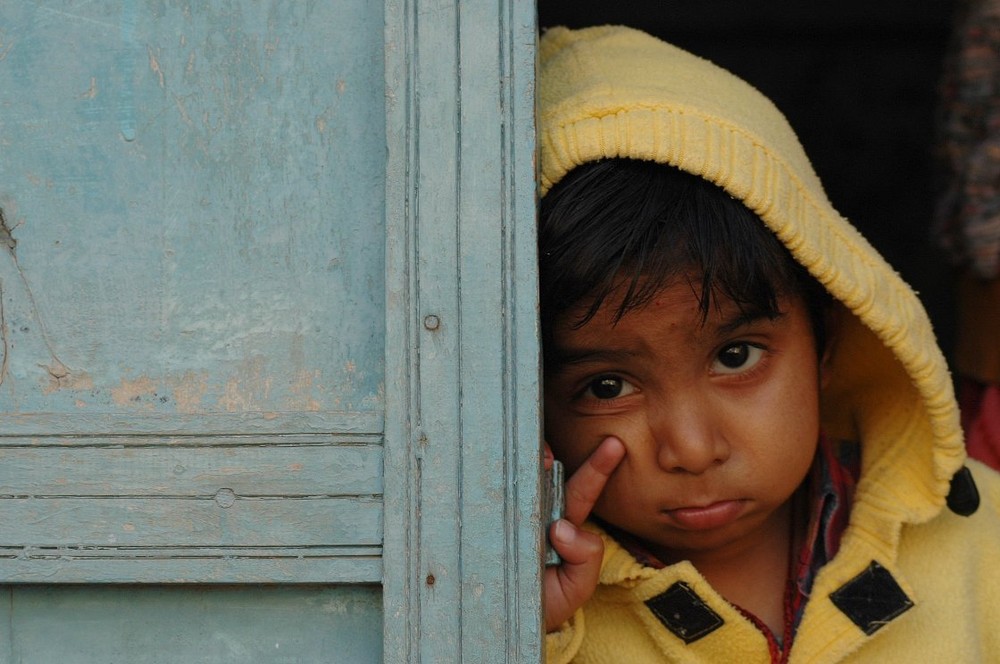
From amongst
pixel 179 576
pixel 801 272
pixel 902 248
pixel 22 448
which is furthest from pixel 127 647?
pixel 902 248

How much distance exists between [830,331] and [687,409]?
301mm

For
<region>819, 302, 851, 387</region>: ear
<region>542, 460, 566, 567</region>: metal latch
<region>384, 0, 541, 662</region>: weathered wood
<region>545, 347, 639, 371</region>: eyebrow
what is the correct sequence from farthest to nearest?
Answer: 1. <region>819, 302, 851, 387</region>: ear
2. <region>545, 347, 639, 371</region>: eyebrow
3. <region>542, 460, 566, 567</region>: metal latch
4. <region>384, 0, 541, 662</region>: weathered wood

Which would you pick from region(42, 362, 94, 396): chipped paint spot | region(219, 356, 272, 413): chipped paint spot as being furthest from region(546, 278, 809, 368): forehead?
region(42, 362, 94, 396): chipped paint spot

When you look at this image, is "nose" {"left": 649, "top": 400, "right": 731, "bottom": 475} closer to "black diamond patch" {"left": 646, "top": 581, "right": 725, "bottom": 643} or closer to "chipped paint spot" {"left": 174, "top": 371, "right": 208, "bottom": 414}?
"black diamond patch" {"left": 646, "top": 581, "right": 725, "bottom": 643}

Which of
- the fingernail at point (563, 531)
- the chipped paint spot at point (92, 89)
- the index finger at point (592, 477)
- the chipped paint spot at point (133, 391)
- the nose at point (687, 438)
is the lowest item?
the fingernail at point (563, 531)

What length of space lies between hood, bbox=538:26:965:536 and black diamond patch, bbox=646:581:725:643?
22 cm

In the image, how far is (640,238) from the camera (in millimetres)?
1162

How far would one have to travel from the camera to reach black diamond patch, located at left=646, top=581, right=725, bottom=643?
1.28 meters

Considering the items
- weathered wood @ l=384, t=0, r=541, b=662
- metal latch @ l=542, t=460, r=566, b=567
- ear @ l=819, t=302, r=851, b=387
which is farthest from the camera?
ear @ l=819, t=302, r=851, b=387

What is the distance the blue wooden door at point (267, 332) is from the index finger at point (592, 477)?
0.78 ft

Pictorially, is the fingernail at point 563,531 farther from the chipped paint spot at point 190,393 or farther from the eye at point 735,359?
the chipped paint spot at point 190,393

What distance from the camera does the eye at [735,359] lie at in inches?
48.8

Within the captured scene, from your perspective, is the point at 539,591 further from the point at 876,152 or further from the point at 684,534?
the point at 876,152

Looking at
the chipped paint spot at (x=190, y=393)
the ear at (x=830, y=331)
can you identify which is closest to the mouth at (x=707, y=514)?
the ear at (x=830, y=331)
